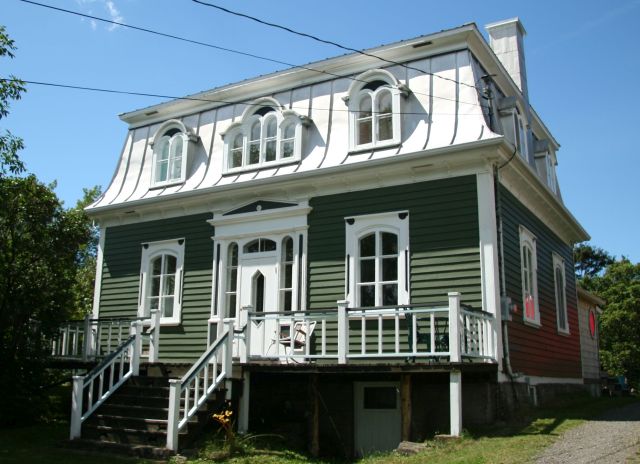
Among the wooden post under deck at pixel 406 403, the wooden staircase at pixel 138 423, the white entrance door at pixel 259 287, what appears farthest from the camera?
the white entrance door at pixel 259 287

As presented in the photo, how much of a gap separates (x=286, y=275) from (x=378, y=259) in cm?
218

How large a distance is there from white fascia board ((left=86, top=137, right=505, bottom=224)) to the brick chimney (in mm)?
5553

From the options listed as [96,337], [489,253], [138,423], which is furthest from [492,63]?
[96,337]

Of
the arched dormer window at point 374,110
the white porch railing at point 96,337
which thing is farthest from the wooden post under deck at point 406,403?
the white porch railing at point 96,337

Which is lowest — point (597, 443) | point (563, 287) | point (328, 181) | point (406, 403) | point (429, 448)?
point (429, 448)

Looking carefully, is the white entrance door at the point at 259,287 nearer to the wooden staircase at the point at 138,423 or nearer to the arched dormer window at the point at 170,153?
the wooden staircase at the point at 138,423

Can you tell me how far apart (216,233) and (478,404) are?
22.4 feet

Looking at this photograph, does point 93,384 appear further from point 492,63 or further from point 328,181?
point 492,63

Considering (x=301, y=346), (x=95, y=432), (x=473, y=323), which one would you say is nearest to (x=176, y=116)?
(x=301, y=346)

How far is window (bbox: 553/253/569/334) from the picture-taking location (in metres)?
16.5

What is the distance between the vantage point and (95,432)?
11.0m

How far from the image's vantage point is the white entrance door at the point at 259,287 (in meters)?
13.6

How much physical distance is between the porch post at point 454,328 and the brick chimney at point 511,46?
27.9 feet

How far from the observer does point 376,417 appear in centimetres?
1220
